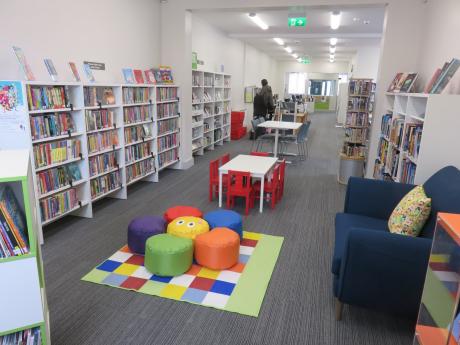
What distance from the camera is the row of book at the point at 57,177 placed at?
3.65m

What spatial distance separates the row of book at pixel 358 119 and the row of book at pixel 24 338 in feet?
19.9

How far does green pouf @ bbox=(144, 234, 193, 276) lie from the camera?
9.66 ft

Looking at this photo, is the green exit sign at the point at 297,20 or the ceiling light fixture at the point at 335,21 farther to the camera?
the ceiling light fixture at the point at 335,21

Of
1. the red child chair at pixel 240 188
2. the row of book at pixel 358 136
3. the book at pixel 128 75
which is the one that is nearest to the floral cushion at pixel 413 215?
the red child chair at pixel 240 188

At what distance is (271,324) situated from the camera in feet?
8.24

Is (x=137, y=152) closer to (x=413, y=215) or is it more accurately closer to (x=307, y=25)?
(x=413, y=215)

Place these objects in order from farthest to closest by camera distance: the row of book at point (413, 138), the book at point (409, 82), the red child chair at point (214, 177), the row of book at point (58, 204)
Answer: the red child chair at point (214, 177) < the book at point (409, 82) < the row of book at point (58, 204) < the row of book at point (413, 138)

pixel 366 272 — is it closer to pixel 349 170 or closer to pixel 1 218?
pixel 1 218

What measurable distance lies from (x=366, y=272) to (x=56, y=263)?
2709 millimetres

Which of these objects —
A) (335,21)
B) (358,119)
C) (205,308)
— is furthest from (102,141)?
(335,21)

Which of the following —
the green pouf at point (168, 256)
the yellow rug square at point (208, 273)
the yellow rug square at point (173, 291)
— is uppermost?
the green pouf at point (168, 256)

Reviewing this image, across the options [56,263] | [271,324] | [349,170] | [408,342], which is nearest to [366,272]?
[408,342]

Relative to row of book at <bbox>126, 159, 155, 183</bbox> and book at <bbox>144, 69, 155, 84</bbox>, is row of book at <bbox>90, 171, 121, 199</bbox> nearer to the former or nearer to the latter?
row of book at <bbox>126, 159, 155, 183</bbox>

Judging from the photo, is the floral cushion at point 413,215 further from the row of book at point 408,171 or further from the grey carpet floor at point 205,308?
the row of book at point 408,171
